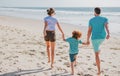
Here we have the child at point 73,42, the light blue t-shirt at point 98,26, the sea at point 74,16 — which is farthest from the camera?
the sea at point 74,16

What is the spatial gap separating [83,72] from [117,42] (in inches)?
302

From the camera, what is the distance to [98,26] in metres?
9.38

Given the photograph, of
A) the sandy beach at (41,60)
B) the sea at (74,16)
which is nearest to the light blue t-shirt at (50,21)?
the sandy beach at (41,60)

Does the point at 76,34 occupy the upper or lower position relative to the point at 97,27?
lower

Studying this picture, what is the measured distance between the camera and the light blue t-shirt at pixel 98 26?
9.34 metres

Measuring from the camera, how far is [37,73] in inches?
381

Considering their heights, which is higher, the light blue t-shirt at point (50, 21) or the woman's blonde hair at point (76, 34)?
Result: the light blue t-shirt at point (50, 21)

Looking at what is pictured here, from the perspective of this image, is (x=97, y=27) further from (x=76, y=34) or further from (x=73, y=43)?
(x=73, y=43)

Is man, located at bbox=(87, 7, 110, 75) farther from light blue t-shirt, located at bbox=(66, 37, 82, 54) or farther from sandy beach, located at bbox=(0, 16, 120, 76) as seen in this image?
sandy beach, located at bbox=(0, 16, 120, 76)

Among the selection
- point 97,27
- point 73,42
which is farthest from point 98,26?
point 73,42

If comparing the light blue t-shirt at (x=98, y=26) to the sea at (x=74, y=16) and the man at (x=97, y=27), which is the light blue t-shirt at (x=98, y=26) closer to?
the man at (x=97, y=27)

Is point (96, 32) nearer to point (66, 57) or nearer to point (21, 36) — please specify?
point (66, 57)

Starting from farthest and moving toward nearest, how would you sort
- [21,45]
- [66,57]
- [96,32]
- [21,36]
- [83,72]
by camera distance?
[21,36] → [21,45] → [66,57] → [83,72] → [96,32]

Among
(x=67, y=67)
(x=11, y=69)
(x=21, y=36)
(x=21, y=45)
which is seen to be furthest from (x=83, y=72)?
(x=21, y=36)
